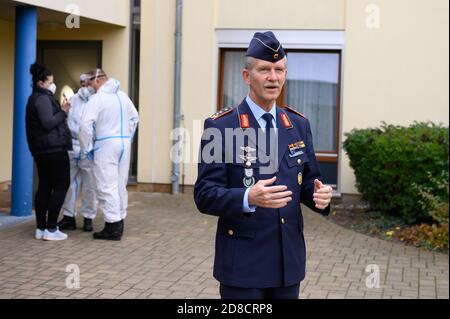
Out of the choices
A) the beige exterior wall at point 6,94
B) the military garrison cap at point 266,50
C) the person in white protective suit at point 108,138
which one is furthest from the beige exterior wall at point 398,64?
the military garrison cap at point 266,50

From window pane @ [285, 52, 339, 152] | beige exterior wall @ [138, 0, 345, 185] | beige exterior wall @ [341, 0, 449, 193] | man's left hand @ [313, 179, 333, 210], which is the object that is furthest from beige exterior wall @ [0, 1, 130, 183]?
man's left hand @ [313, 179, 333, 210]

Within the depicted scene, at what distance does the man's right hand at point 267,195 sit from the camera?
3.25 meters

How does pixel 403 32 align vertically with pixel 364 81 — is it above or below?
above

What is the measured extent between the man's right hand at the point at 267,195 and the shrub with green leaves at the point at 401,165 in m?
6.48

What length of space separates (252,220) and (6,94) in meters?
10.0

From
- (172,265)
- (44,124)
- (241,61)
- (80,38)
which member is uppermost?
(80,38)

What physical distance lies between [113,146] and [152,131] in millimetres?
4528

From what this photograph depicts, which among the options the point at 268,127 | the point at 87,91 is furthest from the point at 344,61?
the point at 268,127

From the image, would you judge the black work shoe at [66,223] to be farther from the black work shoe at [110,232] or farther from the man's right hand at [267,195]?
the man's right hand at [267,195]

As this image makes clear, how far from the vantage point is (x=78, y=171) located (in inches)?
351

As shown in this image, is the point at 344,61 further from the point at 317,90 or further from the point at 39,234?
the point at 39,234

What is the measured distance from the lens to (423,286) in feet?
22.9
